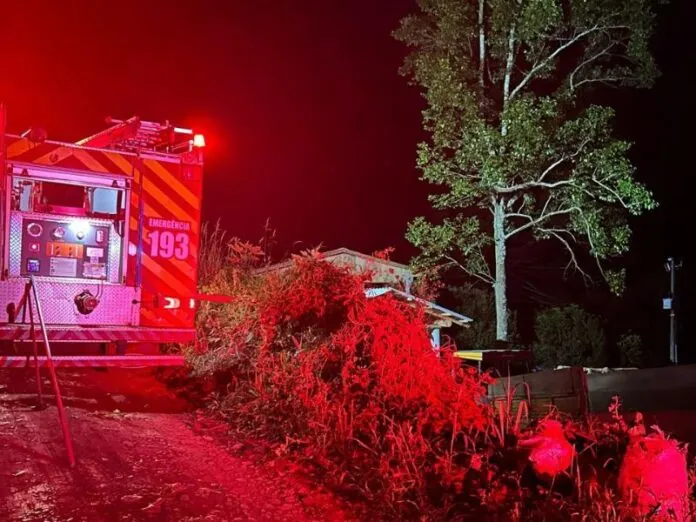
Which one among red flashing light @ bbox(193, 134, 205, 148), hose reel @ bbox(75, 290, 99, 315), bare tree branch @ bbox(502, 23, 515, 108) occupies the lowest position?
hose reel @ bbox(75, 290, 99, 315)

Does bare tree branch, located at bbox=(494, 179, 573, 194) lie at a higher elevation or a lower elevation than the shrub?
higher

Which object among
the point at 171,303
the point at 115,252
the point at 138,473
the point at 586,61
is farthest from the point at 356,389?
the point at 586,61

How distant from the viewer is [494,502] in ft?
15.4

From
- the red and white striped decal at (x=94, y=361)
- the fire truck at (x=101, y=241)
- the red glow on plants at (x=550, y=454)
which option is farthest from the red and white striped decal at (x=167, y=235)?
the red glow on plants at (x=550, y=454)

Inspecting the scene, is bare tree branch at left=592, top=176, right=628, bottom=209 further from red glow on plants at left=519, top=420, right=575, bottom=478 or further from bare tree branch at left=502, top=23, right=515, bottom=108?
red glow on plants at left=519, top=420, right=575, bottom=478

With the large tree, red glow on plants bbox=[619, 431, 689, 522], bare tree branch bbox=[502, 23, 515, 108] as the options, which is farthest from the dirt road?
bare tree branch bbox=[502, 23, 515, 108]

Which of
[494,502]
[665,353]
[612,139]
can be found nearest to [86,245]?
[494,502]

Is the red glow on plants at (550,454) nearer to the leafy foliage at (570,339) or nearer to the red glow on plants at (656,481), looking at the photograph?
the red glow on plants at (656,481)

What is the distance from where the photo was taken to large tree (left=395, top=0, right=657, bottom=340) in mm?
18562

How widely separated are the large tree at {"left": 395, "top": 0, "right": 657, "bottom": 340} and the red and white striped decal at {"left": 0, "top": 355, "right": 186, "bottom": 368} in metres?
11.9

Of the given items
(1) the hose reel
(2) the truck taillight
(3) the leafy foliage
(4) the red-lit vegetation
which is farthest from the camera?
(3) the leafy foliage

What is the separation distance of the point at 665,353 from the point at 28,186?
2458 centimetres

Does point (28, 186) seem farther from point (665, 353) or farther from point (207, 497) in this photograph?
point (665, 353)

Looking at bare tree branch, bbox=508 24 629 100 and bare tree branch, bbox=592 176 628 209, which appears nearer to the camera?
bare tree branch, bbox=592 176 628 209
